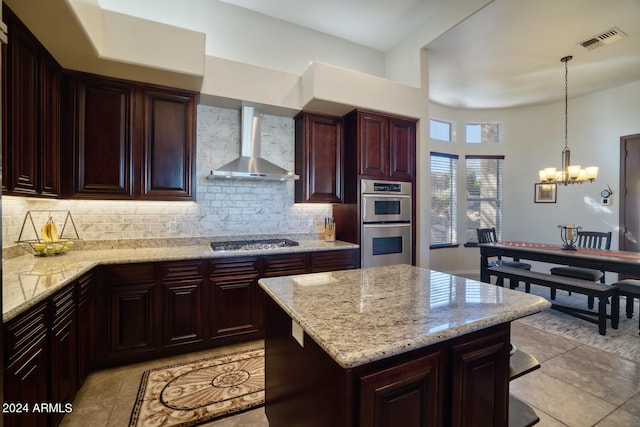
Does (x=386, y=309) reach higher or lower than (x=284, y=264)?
higher

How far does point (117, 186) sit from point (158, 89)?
40.5 inches

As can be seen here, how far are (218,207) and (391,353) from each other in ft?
9.57

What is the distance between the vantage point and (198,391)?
2.21m

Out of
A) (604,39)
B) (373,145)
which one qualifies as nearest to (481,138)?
(604,39)

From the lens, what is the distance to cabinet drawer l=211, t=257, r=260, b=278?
9.13 ft

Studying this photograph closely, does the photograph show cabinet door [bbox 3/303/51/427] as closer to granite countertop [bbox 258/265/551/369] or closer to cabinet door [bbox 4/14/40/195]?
cabinet door [bbox 4/14/40/195]

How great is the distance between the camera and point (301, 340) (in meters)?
1.26

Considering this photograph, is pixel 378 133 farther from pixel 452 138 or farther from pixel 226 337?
pixel 452 138

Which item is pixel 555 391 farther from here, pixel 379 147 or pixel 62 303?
pixel 62 303

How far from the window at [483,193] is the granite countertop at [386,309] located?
4.83 metres

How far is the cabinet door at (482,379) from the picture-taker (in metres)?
1.18

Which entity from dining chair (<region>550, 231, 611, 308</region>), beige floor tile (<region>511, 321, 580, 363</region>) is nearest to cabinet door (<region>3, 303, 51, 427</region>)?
beige floor tile (<region>511, 321, 580, 363</region>)

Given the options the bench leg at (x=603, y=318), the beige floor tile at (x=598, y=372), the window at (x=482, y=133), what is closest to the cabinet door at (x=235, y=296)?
the beige floor tile at (x=598, y=372)

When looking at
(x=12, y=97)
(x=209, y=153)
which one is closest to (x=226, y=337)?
(x=209, y=153)
